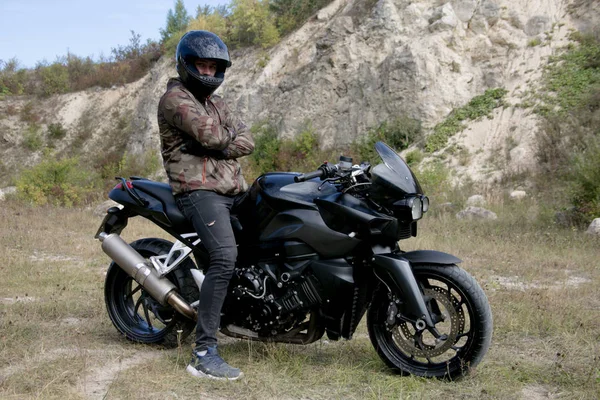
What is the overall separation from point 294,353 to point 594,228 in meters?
7.13

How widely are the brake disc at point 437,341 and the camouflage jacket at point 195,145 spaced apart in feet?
5.06

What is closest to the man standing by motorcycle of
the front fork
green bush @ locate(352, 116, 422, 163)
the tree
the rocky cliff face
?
the front fork

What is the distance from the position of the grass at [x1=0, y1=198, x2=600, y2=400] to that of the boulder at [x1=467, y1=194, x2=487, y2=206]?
5.45 metres

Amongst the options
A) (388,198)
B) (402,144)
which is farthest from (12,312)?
(402,144)

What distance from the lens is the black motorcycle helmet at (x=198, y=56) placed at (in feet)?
14.5

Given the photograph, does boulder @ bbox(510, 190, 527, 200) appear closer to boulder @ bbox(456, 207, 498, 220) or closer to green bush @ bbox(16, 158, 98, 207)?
boulder @ bbox(456, 207, 498, 220)

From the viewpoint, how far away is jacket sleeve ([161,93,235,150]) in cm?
426

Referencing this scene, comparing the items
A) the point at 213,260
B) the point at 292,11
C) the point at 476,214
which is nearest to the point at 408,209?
the point at 213,260

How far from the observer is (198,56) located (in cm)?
440

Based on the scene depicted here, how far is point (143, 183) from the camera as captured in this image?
495 centimetres

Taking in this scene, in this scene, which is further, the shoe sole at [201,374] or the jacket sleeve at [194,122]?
the jacket sleeve at [194,122]

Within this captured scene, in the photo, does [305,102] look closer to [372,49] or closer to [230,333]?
[372,49]

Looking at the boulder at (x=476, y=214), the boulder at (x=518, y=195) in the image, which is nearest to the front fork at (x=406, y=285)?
the boulder at (x=476, y=214)

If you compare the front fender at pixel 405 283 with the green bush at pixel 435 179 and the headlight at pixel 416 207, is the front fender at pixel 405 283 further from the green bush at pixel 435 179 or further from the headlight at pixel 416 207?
the green bush at pixel 435 179
